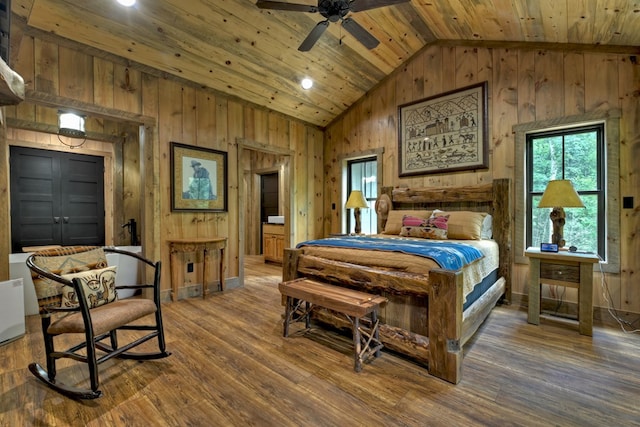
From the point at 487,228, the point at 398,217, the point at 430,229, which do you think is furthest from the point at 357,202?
the point at 487,228

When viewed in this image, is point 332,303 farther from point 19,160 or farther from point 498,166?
point 19,160

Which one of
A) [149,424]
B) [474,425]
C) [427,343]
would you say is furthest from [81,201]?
[474,425]

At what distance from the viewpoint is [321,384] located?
1868 mm

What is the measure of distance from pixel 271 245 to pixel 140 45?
4112 mm

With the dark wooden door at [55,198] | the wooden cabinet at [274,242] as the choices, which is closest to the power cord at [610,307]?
the wooden cabinet at [274,242]

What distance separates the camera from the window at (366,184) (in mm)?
5125

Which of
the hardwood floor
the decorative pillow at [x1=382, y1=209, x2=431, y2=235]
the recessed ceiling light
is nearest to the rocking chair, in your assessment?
the hardwood floor

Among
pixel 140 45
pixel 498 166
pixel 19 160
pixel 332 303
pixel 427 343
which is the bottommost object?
pixel 427 343

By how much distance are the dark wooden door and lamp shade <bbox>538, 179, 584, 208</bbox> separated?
22.5 ft

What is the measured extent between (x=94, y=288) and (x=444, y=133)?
4.34 meters

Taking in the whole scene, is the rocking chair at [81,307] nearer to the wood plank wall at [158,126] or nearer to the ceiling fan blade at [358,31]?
the wood plank wall at [158,126]

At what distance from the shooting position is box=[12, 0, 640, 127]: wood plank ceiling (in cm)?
269

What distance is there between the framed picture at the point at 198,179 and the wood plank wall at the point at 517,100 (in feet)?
7.93

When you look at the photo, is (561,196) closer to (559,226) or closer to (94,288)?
(559,226)
